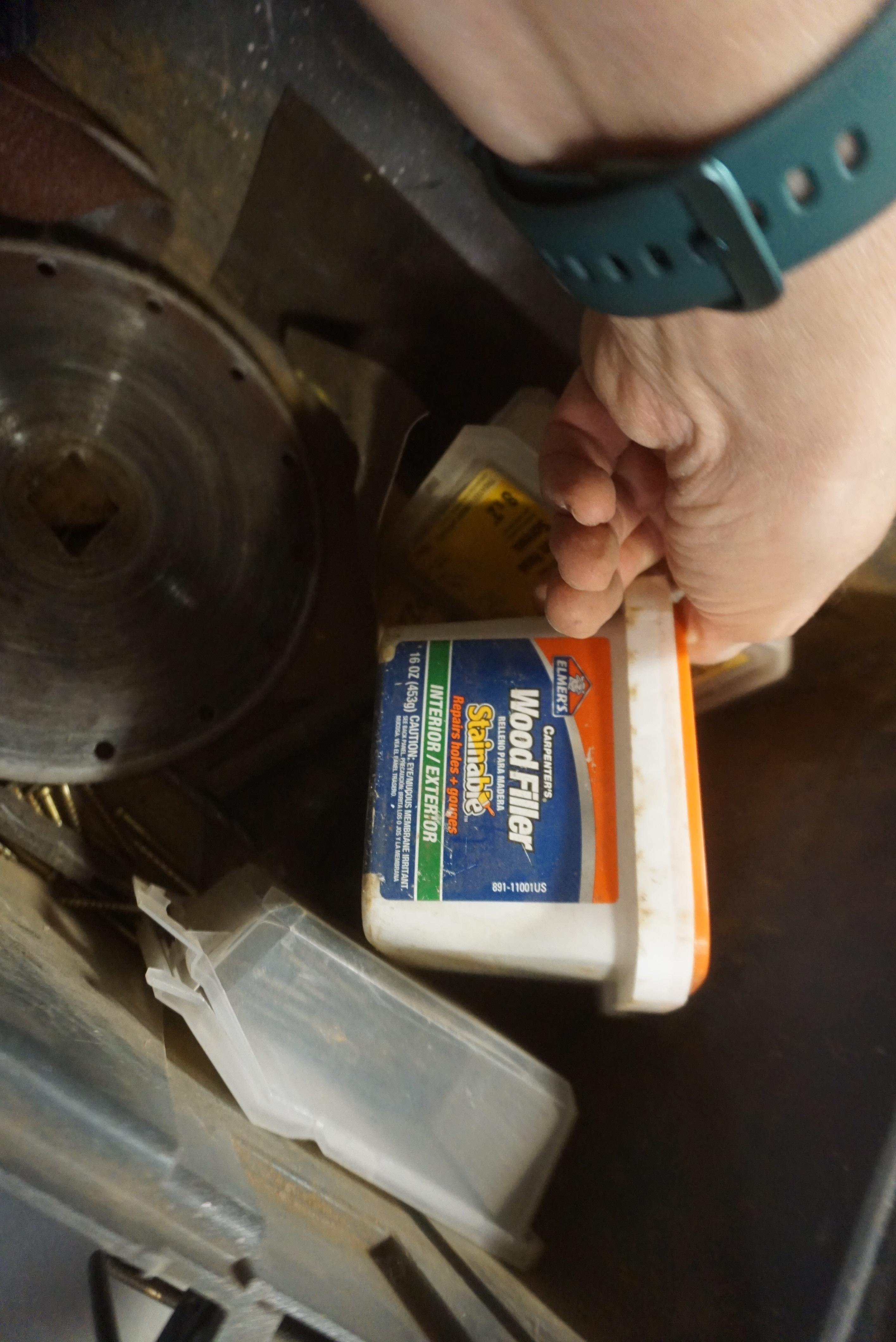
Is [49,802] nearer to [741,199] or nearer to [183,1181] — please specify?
[183,1181]

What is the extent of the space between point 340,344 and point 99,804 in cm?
50

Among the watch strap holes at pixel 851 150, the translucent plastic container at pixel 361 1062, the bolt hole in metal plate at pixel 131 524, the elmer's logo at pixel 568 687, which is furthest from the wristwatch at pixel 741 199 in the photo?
the bolt hole in metal plate at pixel 131 524

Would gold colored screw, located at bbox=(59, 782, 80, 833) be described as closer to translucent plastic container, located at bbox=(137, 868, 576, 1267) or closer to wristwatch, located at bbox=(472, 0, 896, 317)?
translucent plastic container, located at bbox=(137, 868, 576, 1267)

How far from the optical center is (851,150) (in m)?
0.26

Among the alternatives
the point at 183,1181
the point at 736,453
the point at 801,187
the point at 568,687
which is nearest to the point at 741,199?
the point at 801,187

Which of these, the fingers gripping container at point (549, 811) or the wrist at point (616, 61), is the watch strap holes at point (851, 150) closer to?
the wrist at point (616, 61)

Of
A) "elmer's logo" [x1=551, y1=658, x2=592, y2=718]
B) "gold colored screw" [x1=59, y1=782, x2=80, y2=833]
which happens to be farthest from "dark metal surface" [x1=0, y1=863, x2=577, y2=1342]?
"elmer's logo" [x1=551, y1=658, x2=592, y2=718]

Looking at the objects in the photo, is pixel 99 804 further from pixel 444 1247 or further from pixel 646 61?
pixel 646 61

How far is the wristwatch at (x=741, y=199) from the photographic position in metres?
0.26

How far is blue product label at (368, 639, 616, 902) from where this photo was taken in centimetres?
55

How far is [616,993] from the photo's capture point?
Answer: 1.82ft

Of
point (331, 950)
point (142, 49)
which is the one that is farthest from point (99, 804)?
point (142, 49)

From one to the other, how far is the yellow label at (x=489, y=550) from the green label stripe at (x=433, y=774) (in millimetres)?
144

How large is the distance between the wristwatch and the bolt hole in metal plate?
563mm
